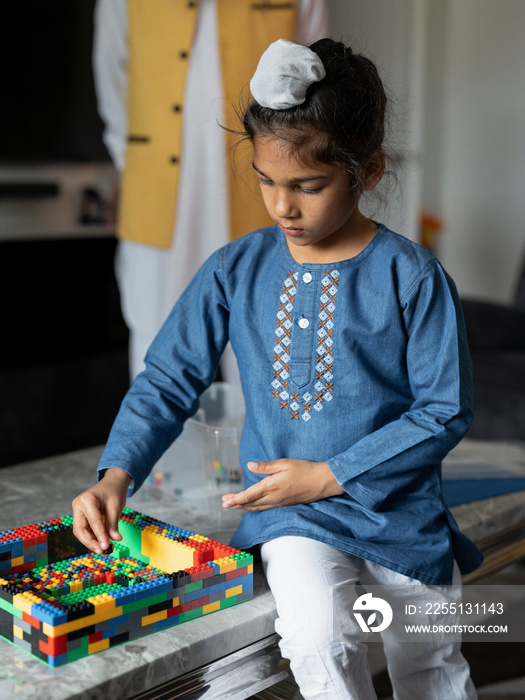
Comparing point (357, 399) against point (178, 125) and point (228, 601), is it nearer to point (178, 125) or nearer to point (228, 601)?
point (228, 601)

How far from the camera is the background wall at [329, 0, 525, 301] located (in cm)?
378

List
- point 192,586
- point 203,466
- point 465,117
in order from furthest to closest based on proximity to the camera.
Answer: point 465,117 < point 203,466 < point 192,586

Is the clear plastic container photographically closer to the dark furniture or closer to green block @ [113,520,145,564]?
green block @ [113,520,145,564]

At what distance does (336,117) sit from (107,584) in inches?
22.9

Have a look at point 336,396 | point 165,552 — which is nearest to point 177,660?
point 165,552

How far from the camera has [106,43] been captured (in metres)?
2.14

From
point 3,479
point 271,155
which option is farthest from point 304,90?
point 3,479

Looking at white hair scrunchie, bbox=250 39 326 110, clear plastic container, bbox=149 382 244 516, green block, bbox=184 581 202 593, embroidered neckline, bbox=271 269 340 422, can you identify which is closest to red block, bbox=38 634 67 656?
green block, bbox=184 581 202 593

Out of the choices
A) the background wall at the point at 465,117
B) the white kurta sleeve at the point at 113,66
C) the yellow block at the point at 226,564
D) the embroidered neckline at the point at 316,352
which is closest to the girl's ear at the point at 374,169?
the embroidered neckline at the point at 316,352

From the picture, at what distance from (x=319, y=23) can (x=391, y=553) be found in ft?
5.29

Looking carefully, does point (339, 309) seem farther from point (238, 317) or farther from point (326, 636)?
point (326, 636)

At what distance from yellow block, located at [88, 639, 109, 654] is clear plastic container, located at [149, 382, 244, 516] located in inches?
17.9

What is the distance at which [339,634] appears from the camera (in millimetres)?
829

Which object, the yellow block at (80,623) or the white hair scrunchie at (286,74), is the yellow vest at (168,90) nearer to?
the white hair scrunchie at (286,74)
